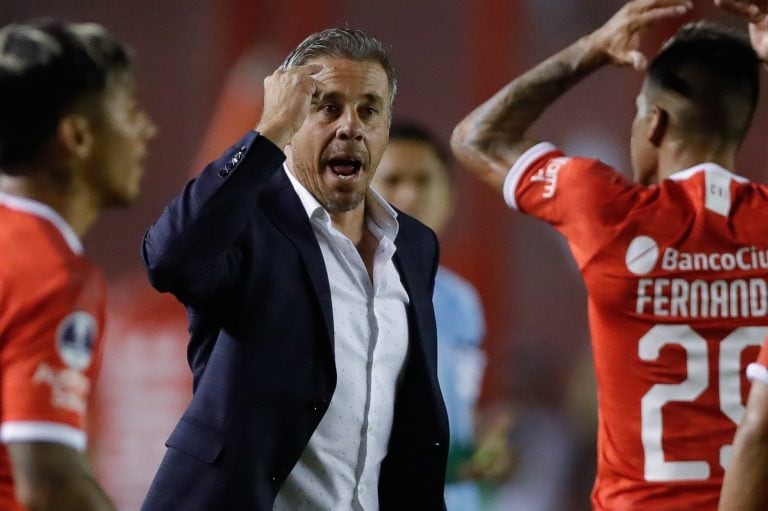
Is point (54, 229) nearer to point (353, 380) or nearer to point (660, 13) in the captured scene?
point (353, 380)

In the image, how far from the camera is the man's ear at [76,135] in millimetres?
2090

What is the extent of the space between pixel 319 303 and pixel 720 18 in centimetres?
385

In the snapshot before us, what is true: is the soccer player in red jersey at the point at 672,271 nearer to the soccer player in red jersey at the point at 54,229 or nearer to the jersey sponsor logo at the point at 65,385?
the soccer player in red jersey at the point at 54,229

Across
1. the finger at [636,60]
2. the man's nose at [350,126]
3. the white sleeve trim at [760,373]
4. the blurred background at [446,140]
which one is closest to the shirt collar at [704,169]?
the finger at [636,60]

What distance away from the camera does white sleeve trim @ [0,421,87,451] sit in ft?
6.39

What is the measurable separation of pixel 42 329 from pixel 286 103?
1.96 ft

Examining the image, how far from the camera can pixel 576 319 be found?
5973 mm

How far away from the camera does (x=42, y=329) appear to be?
6.41 feet

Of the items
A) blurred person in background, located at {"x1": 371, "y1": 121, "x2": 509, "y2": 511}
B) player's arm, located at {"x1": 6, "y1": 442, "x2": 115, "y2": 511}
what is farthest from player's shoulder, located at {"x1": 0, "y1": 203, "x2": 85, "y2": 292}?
blurred person in background, located at {"x1": 371, "y1": 121, "x2": 509, "y2": 511}

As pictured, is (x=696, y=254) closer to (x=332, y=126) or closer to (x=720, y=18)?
(x=332, y=126)

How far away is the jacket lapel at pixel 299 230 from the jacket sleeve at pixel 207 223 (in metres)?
0.20

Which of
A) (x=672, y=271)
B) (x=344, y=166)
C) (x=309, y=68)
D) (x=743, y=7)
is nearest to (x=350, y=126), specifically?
(x=344, y=166)

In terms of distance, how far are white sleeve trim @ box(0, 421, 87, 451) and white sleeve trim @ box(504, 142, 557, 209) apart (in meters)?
1.24

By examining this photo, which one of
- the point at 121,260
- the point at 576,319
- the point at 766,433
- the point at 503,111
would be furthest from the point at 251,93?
the point at 766,433
